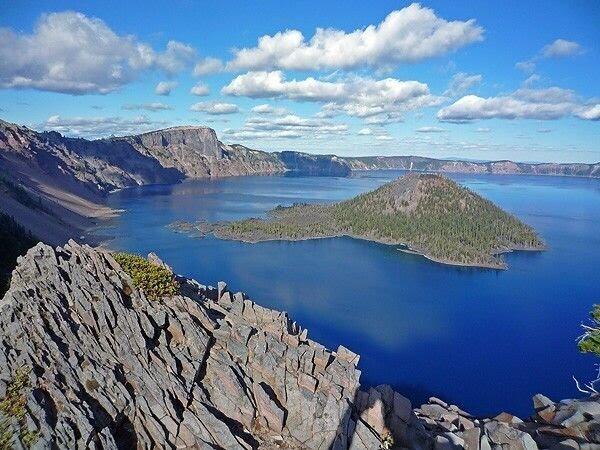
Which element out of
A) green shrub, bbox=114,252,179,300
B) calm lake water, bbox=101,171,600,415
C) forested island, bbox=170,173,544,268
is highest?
green shrub, bbox=114,252,179,300

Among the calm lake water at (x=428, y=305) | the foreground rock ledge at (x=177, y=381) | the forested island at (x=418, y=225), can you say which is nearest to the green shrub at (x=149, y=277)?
the foreground rock ledge at (x=177, y=381)

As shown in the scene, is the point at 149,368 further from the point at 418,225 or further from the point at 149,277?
the point at 418,225

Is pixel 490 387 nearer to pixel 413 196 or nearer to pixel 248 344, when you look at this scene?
pixel 248 344

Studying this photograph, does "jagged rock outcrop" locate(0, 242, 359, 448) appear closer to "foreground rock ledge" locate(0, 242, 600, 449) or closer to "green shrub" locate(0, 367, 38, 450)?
"foreground rock ledge" locate(0, 242, 600, 449)

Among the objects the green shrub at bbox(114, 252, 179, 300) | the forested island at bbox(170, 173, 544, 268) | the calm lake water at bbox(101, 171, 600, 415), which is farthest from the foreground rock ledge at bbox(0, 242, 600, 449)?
the forested island at bbox(170, 173, 544, 268)

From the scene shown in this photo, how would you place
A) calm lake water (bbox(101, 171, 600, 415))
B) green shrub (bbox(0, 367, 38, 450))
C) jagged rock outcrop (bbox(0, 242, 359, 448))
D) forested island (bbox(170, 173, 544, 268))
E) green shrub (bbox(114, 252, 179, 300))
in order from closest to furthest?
green shrub (bbox(0, 367, 38, 450))
jagged rock outcrop (bbox(0, 242, 359, 448))
green shrub (bbox(114, 252, 179, 300))
calm lake water (bbox(101, 171, 600, 415))
forested island (bbox(170, 173, 544, 268))

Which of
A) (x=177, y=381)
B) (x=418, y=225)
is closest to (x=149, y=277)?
(x=177, y=381)

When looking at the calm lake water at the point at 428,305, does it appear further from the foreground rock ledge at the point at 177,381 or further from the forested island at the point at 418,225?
the foreground rock ledge at the point at 177,381

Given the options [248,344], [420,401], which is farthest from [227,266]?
[248,344]
